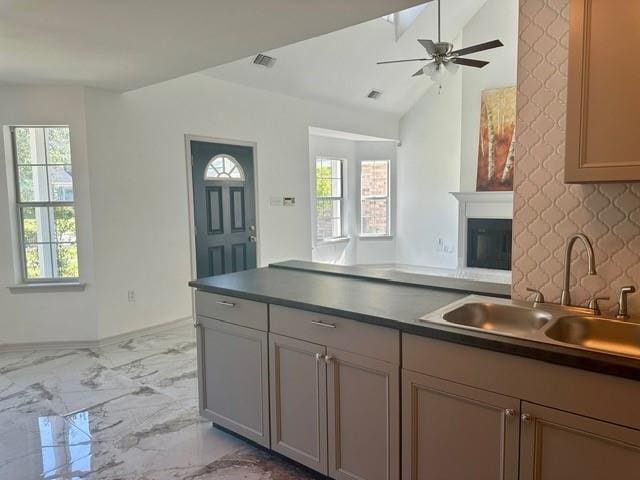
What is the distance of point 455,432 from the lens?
1.64 meters

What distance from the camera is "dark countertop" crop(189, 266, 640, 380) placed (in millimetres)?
1338

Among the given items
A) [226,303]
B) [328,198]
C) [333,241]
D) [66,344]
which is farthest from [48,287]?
[328,198]

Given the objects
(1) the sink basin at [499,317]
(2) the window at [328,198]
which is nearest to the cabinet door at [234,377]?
(1) the sink basin at [499,317]

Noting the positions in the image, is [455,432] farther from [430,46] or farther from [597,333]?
[430,46]

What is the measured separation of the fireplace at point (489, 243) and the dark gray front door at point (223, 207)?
3.51 meters

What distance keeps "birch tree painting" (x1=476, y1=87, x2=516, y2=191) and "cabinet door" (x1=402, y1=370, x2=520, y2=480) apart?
5499mm

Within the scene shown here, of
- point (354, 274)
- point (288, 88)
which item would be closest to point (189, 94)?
point (288, 88)

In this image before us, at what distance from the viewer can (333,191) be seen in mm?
7895

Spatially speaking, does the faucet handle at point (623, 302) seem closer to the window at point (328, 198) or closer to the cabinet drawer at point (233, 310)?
the cabinet drawer at point (233, 310)

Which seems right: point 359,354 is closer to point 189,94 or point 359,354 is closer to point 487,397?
point 487,397

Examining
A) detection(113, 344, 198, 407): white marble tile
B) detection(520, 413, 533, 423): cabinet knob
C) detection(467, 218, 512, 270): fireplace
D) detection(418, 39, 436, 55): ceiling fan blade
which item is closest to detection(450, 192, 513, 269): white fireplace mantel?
detection(467, 218, 512, 270): fireplace

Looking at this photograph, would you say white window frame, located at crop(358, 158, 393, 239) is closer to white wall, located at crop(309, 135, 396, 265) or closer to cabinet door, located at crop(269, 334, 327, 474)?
white wall, located at crop(309, 135, 396, 265)

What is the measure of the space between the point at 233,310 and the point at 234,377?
→ 0.37 meters

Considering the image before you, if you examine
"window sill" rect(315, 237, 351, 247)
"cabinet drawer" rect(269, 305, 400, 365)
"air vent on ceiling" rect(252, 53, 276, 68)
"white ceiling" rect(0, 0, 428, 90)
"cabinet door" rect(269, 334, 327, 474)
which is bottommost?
Result: "cabinet door" rect(269, 334, 327, 474)
